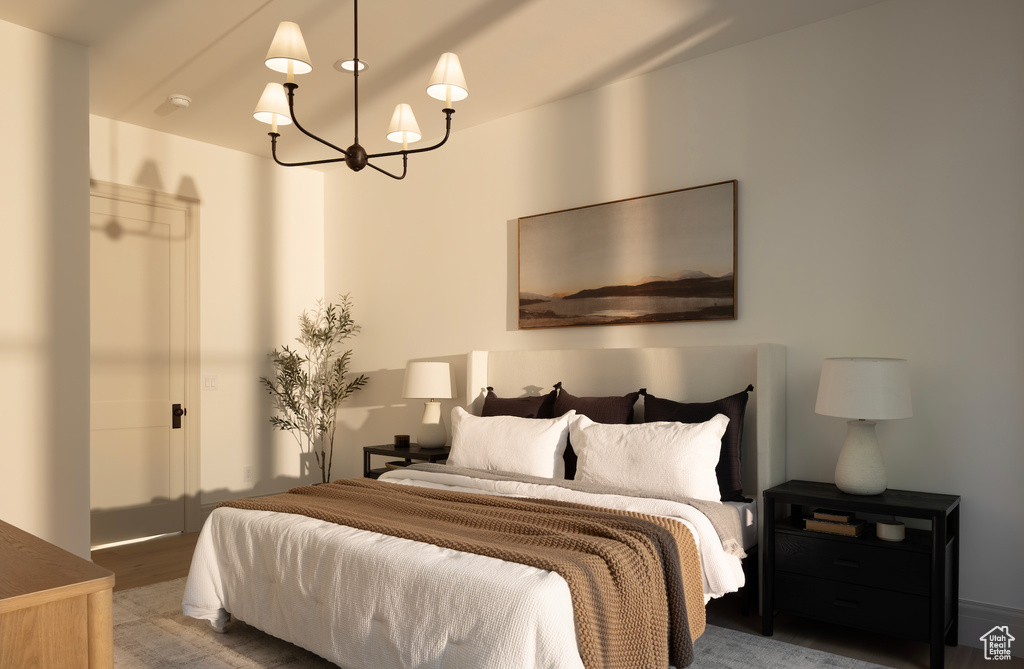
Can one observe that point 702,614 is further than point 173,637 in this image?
No

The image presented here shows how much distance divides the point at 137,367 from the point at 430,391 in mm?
2074

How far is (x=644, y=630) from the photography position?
223cm

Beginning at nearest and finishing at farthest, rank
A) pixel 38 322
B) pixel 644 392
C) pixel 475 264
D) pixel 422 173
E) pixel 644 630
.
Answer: pixel 644 630, pixel 38 322, pixel 644 392, pixel 475 264, pixel 422 173

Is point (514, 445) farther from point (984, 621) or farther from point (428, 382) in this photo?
point (984, 621)

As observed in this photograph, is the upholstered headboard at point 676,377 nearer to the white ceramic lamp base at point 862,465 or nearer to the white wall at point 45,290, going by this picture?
the white ceramic lamp base at point 862,465

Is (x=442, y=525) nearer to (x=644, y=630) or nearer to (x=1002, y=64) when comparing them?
(x=644, y=630)

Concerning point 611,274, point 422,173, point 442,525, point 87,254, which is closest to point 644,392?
point 611,274

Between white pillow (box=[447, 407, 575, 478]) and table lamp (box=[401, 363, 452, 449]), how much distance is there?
673 mm

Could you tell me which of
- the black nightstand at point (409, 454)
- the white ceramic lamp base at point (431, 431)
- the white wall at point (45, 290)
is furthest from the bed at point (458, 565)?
the white wall at point (45, 290)

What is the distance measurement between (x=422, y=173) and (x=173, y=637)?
3.44 metres

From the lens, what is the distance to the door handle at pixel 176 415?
507cm

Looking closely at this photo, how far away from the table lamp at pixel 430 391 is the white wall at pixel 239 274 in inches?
59.5

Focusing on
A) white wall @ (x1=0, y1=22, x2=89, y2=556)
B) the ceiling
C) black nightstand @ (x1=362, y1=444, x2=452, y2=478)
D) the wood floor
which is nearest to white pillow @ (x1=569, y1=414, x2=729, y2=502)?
the wood floor

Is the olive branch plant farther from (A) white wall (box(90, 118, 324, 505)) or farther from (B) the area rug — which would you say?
(B) the area rug
